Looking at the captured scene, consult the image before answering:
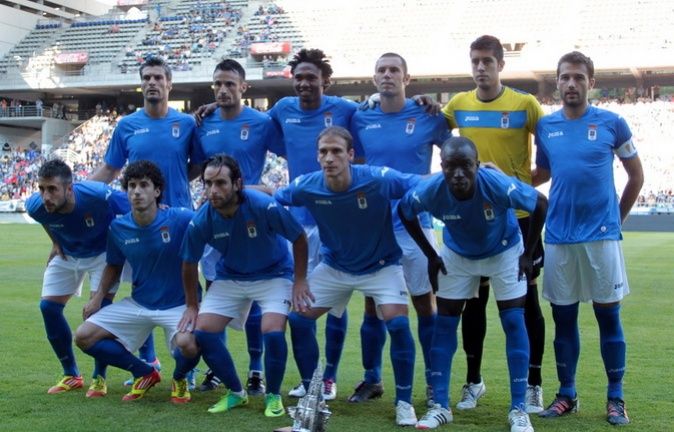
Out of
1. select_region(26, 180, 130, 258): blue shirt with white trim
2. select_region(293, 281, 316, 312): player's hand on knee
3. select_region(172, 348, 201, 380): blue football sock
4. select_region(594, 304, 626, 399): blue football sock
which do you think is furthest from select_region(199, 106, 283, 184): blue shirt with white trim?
select_region(594, 304, 626, 399): blue football sock

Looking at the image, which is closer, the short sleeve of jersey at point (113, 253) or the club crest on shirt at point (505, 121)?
the club crest on shirt at point (505, 121)

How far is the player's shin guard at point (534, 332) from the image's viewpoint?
556 cm

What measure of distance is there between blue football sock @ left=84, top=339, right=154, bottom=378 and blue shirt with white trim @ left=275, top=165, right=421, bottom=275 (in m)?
1.41

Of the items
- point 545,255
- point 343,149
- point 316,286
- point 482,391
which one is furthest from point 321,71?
point 482,391

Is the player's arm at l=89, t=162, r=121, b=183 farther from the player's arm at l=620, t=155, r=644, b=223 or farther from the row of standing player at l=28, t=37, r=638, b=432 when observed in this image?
the player's arm at l=620, t=155, r=644, b=223

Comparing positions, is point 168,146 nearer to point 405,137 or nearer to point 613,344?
point 405,137

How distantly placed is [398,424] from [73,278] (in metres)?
2.60

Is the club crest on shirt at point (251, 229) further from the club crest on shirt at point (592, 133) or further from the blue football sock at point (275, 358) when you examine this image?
the club crest on shirt at point (592, 133)

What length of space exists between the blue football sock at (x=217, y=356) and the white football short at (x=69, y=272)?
1116 mm

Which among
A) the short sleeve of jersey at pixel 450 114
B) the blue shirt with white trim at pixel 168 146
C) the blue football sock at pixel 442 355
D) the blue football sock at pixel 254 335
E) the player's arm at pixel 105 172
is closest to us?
the blue football sock at pixel 442 355

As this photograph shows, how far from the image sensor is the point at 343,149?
521 centimetres

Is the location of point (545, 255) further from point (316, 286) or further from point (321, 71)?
point (321, 71)

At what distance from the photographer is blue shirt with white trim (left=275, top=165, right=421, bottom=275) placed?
5.34 metres

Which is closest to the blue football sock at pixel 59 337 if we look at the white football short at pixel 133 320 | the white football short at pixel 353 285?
the white football short at pixel 133 320
